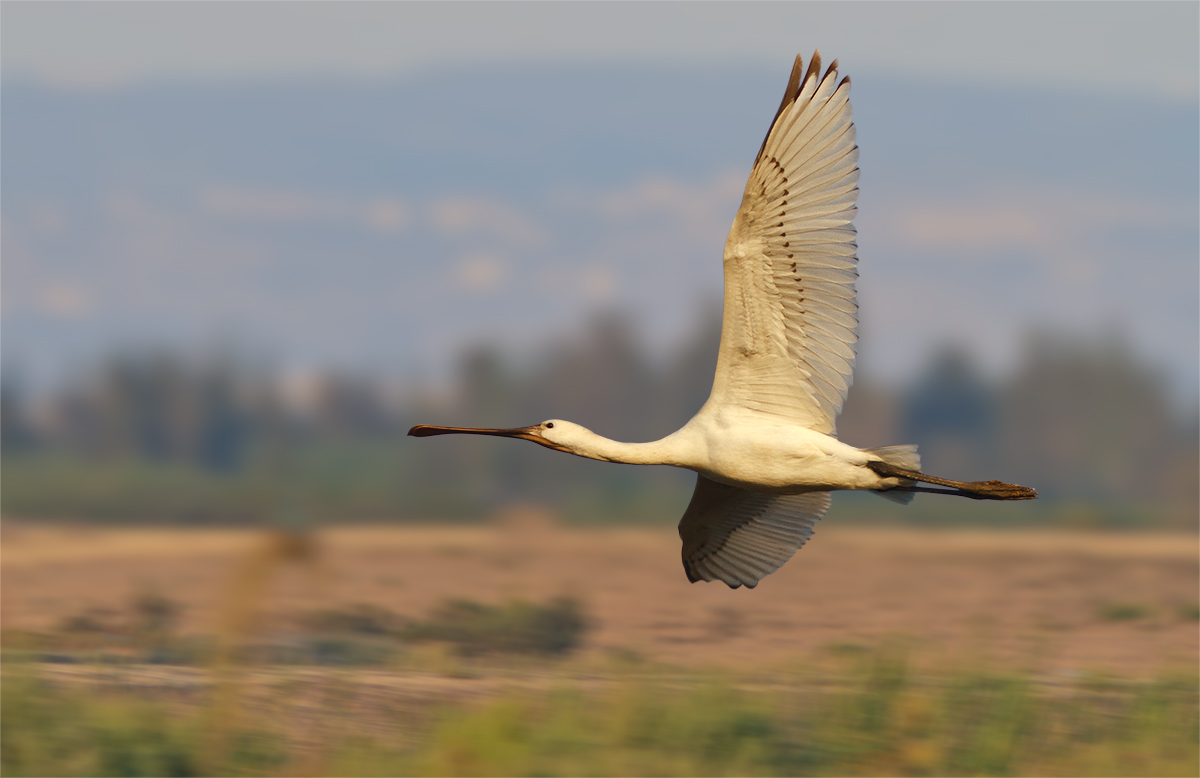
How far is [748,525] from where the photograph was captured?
998 centimetres

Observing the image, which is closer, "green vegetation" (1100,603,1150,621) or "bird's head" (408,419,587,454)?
"bird's head" (408,419,587,454)

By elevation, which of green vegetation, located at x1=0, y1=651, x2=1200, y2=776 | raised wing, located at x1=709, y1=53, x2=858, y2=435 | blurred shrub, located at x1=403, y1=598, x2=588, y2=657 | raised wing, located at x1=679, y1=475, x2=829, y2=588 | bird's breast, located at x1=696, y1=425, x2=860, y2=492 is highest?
raised wing, located at x1=709, y1=53, x2=858, y2=435

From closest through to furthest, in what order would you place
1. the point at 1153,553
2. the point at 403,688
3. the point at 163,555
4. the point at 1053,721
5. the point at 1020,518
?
the point at 1053,721 → the point at 403,688 → the point at 163,555 → the point at 1153,553 → the point at 1020,518

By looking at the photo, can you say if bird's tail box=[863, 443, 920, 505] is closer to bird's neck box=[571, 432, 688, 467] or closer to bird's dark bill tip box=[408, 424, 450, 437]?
bird's neck box=[571, 432, 688, 467]

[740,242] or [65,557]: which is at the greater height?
[740,242]

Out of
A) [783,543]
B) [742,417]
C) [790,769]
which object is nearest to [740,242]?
[742,417]

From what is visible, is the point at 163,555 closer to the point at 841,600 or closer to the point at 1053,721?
the point at 841,600

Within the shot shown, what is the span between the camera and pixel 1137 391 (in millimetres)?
53562

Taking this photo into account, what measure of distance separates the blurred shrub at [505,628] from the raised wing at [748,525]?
411 inches

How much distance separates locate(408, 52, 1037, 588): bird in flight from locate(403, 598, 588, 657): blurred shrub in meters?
11.7

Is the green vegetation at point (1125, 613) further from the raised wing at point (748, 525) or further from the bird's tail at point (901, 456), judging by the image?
the bird's tail at point (901, 456)

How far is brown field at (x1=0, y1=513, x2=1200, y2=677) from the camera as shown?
76.8 feet

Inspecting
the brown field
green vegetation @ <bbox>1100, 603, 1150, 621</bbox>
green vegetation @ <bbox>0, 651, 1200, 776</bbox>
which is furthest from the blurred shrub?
green vegetation @ <bbox>1100, 603, 1150, 621</bbox>

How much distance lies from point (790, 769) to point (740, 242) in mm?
4725
